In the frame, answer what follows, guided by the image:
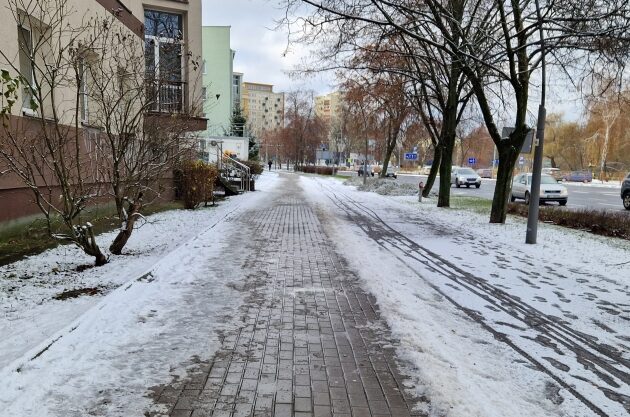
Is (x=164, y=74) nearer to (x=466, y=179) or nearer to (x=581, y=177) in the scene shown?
(x=466, y=179)

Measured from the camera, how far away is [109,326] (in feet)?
14.6

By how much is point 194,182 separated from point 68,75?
5.52 metres

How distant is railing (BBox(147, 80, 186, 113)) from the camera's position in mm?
7406

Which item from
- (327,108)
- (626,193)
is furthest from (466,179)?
(327,108)

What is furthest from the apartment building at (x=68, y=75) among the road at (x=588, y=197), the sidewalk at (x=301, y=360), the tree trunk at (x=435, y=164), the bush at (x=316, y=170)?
the bush at (x=316, y=170)

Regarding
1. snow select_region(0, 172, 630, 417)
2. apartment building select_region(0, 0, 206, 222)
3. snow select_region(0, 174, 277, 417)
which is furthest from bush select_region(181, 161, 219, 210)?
snow select_region(0, 174, 277, 417)

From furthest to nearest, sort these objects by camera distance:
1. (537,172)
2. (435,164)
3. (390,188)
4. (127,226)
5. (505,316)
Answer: (390,188) < (435,164) < (537,172) < (127,226) < (505,316)

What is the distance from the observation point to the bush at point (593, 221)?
1191 cm

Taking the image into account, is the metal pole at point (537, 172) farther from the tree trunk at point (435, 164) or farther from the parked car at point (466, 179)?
the parked car at point (466, 179)

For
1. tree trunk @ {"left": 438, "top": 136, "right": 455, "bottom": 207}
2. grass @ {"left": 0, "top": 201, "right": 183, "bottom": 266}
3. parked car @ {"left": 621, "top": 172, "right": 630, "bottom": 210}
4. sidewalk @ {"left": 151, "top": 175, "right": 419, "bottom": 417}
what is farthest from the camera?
parked car @ {"left": 621, "top": 172, "right": 630, "bottom": 210}

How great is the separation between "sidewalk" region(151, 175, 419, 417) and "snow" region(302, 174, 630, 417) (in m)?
0.29

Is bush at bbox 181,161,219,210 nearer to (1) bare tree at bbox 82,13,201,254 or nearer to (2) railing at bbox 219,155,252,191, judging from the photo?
(1) bare tree at bbox 82,13,201,254

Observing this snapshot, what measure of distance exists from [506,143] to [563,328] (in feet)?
28.2

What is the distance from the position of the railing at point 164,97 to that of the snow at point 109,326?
2534 mm
